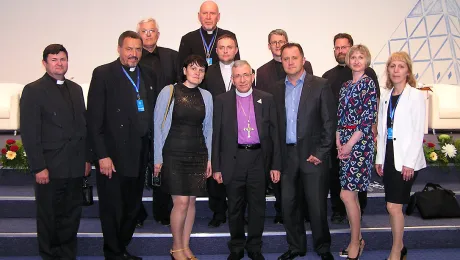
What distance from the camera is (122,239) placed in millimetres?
3885

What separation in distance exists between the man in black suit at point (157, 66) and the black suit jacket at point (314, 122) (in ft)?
3.76

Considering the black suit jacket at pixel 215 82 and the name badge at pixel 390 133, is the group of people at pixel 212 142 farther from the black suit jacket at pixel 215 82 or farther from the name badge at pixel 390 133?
the black suit jacket at pixel 215 82

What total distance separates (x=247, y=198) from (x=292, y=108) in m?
0.77

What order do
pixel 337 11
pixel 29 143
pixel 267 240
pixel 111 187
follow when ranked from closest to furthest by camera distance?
pixel 29 143 < pixel 111 187 < pixel 267 240 < pixel 337 11

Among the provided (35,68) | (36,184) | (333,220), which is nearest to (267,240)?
(333,220)

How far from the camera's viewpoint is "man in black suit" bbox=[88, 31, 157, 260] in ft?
11.8

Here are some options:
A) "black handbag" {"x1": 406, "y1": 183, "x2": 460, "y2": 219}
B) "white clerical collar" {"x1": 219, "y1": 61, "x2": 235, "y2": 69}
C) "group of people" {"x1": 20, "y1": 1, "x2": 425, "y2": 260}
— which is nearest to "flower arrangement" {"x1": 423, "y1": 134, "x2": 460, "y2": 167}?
"black handbag" {"x1": 406, "y1": 183, "x2": 460, "y2": 219}

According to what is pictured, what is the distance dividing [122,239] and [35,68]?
478 centimetres

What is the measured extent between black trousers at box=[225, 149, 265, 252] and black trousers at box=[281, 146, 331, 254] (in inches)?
8.3

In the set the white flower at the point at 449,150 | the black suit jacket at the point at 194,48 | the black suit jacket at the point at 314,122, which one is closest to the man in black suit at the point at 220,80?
the black suit jacket at the point at 194,48

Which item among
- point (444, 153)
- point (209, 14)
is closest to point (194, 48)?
point (209, 14)

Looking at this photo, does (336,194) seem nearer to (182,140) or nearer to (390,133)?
(390,133)

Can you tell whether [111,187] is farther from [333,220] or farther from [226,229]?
[333,220]

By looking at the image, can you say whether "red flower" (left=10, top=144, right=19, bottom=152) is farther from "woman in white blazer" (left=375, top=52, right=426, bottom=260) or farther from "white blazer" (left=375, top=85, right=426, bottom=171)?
"white blazer" (left=375, top=85, right=426, bottom=171)
